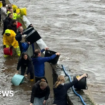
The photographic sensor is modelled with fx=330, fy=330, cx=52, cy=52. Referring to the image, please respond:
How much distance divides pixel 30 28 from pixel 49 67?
2540 mm

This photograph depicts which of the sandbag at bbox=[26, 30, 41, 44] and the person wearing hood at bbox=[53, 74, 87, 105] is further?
the sandbag at bbox=[26, 30, 41, 44]

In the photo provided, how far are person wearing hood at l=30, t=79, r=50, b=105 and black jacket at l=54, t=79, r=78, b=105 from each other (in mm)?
327

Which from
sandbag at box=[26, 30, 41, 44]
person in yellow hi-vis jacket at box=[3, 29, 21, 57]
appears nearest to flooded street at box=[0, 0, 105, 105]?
person in yellow hi-vis jacket at box=[3, 29, 21, 57]

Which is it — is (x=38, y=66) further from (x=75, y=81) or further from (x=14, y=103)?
(x=75, y=81)

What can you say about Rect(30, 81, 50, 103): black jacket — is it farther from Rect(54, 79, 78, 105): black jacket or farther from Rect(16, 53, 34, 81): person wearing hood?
Rect(16, 53, 34, 81): person wearing hood

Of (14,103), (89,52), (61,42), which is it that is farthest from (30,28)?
(61,42)

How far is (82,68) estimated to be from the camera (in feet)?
52.9

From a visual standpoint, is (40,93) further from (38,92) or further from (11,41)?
(11,41)

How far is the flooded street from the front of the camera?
530 inches

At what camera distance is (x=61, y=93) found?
753 cm

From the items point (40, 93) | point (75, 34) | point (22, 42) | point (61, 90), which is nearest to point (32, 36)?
point (22, 42)

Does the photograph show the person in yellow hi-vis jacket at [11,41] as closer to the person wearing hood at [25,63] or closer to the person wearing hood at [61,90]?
the person wearing hood at [25,63]

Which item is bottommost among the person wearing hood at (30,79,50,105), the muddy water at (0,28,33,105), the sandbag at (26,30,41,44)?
the muddy water at (0,28,33,105)

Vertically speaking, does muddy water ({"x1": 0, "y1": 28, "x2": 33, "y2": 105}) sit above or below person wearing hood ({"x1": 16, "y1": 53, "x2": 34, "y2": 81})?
below
